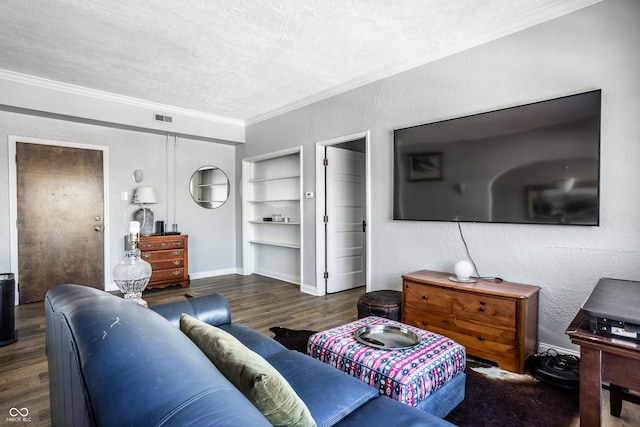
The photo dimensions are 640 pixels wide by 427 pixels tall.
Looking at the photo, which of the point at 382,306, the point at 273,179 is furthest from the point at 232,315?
the point at 273,179

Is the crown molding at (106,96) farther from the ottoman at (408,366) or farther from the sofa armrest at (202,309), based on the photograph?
the ottoman at (408,366)

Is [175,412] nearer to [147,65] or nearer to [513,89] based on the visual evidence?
[513,89]

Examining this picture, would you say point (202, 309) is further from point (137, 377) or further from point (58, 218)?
point (58, 218)

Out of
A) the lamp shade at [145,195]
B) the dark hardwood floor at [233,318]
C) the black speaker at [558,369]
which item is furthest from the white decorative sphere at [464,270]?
the lamp shade at [145,195]

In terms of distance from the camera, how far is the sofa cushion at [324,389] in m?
1.18

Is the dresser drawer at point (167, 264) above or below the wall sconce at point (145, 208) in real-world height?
below

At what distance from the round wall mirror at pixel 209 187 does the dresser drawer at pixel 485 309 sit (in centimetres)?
447

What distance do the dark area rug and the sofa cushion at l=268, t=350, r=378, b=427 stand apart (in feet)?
2.91

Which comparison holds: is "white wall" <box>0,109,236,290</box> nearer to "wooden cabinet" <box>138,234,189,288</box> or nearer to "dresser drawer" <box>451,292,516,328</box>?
"wooden cabinet" <box>138,234,189,288</box>

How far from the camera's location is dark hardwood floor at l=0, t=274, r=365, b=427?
6.79 feet

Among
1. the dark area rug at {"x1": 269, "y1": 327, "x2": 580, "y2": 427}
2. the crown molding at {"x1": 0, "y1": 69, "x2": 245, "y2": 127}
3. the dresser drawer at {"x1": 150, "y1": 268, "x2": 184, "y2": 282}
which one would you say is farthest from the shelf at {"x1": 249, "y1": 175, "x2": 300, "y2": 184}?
the dark area rug at {"x1": 269, "y1": 327, "x2": 580, "y2": 427}

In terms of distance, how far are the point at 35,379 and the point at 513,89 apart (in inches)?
163

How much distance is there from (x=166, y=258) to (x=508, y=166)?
4.47 m

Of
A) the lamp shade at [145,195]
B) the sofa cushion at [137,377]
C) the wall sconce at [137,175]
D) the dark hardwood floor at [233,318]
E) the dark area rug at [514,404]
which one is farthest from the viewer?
the wall sconce at [137,175]
